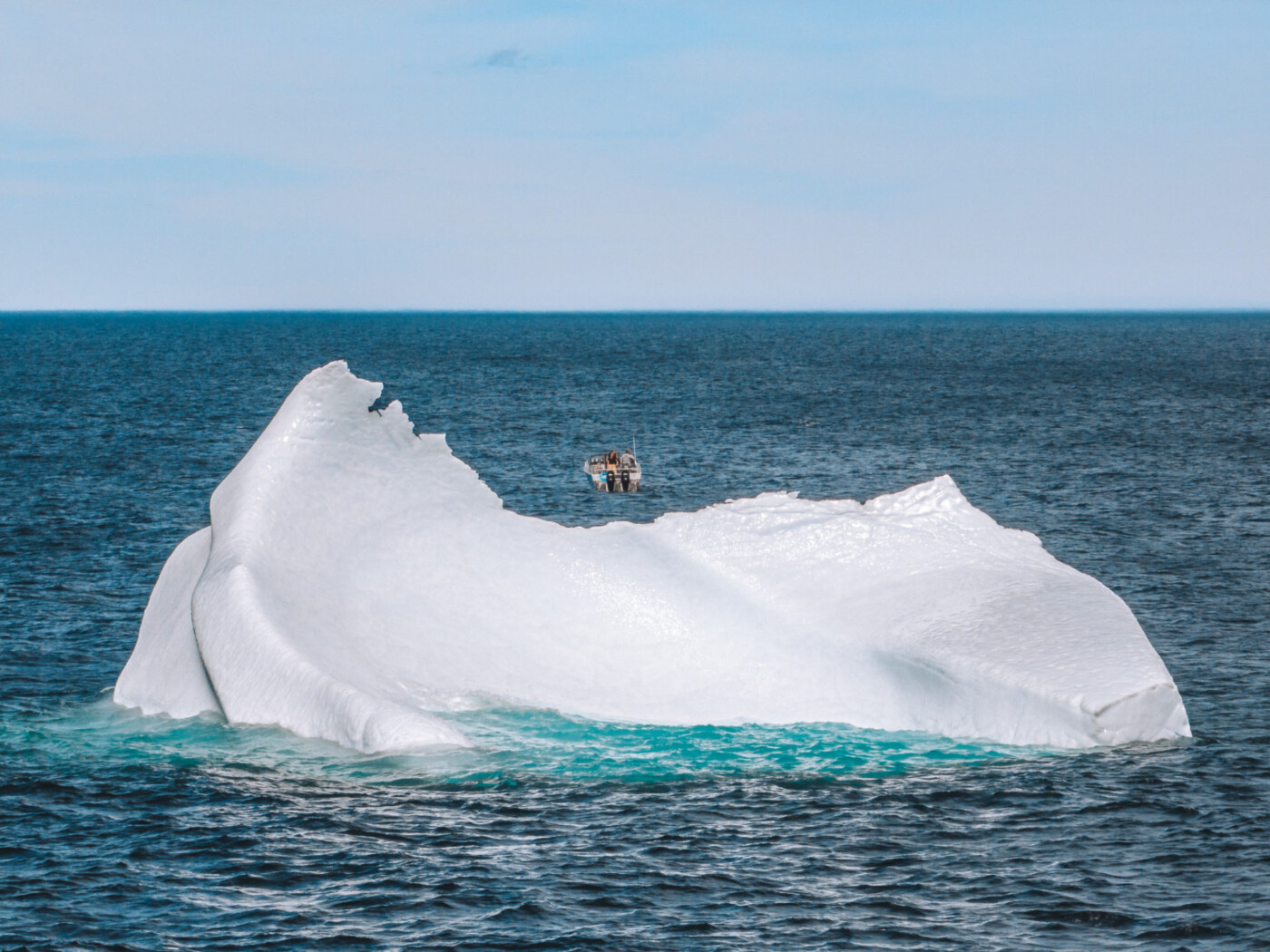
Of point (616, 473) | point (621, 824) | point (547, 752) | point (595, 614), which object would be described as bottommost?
point (621, 824)

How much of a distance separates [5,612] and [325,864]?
21.2 metres

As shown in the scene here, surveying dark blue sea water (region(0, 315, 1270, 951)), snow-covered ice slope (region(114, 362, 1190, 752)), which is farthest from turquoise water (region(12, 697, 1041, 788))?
snow-covered ice slope (region(114, 362, 1190, 752))

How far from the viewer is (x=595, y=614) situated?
89.9 ft

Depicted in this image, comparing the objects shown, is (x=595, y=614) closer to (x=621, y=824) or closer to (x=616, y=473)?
(x=621, y=824)

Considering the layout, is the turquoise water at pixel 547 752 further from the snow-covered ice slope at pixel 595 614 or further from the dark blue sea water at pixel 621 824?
the snow-covered ice slope at pixel 595 614

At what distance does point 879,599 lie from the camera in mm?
26562

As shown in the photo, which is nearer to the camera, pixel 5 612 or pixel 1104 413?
pixel 5 612

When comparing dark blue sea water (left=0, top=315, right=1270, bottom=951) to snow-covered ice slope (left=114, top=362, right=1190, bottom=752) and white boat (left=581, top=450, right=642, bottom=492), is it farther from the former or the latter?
white boat (left=581, top=450, right=642, bottom=492)

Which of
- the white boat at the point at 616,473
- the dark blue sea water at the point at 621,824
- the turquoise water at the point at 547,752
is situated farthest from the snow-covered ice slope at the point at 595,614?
the white boat at the point at 616,473

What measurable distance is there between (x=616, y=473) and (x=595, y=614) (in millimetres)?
30968

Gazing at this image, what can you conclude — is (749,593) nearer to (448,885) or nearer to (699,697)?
(699,697)

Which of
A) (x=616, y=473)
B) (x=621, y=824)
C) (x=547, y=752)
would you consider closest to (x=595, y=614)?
(x=547, y=752)

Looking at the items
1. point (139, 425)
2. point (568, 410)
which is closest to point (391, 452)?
point (139, 425)

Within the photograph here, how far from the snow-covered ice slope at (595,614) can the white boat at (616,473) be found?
29175 millimetres
